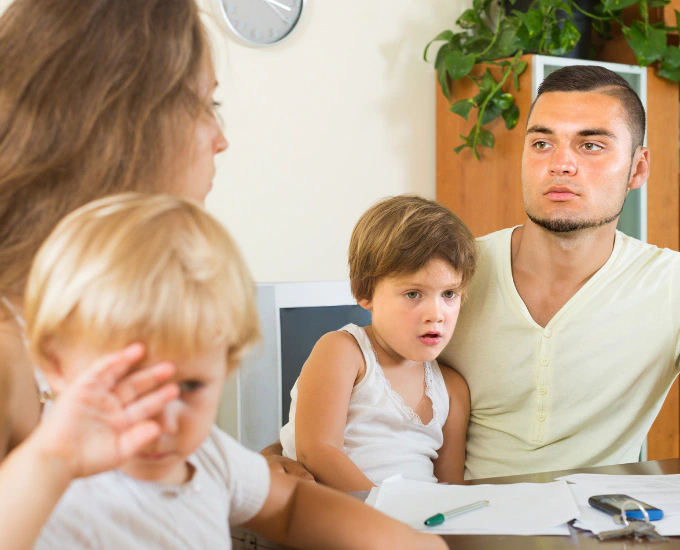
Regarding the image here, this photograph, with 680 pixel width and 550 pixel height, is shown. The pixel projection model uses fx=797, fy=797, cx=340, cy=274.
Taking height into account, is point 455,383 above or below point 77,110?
below

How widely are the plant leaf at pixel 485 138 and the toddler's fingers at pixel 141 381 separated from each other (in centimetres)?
266

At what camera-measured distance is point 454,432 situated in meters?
1.58

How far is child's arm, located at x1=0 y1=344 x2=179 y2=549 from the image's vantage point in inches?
20.6

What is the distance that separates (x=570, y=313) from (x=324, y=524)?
37.6 inches

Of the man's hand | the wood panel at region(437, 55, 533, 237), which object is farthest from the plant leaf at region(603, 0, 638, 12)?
the man's hand

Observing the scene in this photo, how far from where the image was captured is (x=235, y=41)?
2926 millimetres

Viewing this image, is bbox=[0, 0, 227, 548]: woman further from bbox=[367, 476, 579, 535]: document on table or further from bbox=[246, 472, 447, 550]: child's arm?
bbox=[367, 476, 579, 535]: document on table

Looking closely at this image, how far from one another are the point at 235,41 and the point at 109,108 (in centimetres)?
231

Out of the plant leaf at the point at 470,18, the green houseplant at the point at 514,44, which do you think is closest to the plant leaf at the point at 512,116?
the green houseplant at the point at 514,44

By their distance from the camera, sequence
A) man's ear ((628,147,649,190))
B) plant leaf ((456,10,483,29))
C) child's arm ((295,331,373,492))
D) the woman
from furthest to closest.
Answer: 1. plant leaf ((456,10,483,29))
2. man's ear ((628,147,649,190))
3. child's arm ((295,331,373,492))
4. the woman

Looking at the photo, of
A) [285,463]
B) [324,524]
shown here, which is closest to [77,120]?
[324,524]

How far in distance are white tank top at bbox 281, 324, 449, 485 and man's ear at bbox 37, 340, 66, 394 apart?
902 millimetres

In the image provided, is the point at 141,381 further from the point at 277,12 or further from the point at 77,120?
the point at 277,12

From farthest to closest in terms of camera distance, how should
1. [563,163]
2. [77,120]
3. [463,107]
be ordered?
[463,107]
[563,163]
[77,120]
